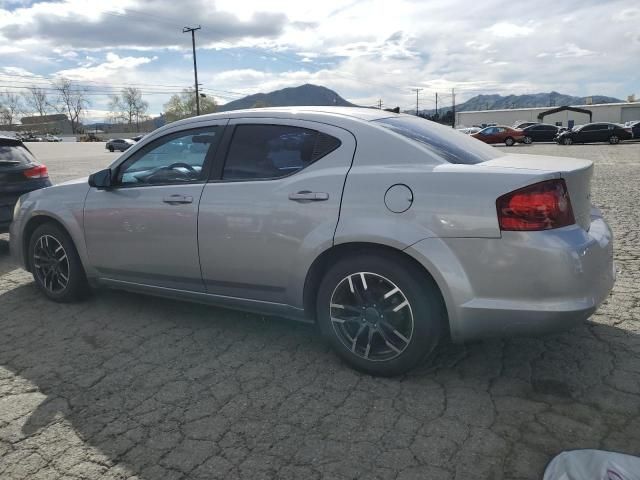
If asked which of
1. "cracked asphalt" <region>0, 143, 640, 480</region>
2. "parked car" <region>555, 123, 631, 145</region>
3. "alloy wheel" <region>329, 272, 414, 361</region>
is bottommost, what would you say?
"cracked asphalt" <region>0, 143, 640, 480</region>

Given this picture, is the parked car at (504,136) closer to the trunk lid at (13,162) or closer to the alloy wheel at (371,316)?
the trunk lid at (13,162)

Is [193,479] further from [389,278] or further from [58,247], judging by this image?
[58,247]

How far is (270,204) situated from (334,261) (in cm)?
54

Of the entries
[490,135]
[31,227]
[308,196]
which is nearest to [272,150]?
[308,196]

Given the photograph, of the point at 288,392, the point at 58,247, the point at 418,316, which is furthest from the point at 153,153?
the point at 418,316

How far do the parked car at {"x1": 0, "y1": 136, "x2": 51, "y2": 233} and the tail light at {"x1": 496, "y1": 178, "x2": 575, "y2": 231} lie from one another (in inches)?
244

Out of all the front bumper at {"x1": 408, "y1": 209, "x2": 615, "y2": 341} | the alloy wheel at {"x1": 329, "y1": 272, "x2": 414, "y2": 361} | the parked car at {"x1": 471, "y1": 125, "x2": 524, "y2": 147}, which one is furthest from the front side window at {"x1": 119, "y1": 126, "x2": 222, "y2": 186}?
the parked car at {"x1": 471, "y1": 125, "x2": 524, "y2": 147}

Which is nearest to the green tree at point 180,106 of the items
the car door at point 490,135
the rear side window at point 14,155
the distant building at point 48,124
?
the distant building at point 48,124

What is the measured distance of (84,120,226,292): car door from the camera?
3641mm

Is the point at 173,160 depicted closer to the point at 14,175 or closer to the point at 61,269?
the point at 61,269

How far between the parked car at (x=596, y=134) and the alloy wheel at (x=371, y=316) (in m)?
34.4

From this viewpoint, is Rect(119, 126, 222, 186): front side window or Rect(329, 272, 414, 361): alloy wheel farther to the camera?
Rect(119, 126, 222, 186): front side window

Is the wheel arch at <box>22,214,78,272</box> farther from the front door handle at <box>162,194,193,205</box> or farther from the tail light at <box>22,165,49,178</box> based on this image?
the tail light at <box>22,165,49,178</box>

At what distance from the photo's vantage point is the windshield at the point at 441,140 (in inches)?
121
